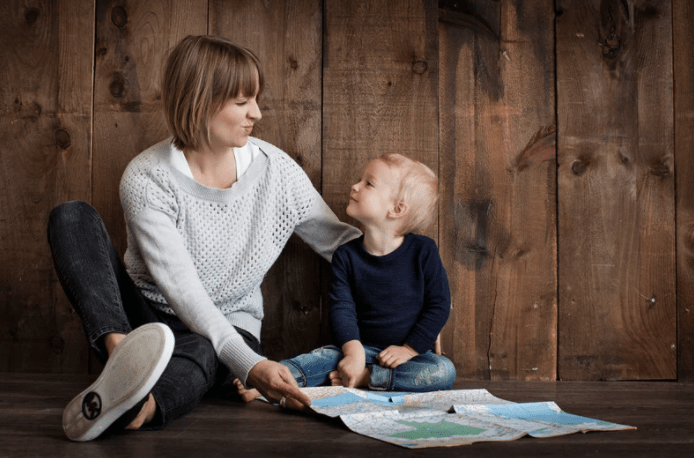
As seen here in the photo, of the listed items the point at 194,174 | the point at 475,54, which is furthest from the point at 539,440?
the point at 475,54

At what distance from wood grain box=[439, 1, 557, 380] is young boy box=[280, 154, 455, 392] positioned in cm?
14

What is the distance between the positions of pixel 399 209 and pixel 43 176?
0.88 meters

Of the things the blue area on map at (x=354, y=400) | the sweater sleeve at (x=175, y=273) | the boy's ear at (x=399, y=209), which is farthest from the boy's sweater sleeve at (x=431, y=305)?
the sweater sleeve at (x=175, y=273)

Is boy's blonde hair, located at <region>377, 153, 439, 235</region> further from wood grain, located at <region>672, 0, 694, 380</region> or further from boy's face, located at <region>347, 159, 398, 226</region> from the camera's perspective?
wood grain, located at <region>672, 0, 694, 380</region>

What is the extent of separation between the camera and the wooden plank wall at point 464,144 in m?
1.56

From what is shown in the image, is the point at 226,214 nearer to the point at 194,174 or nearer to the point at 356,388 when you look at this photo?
the point at 194,174

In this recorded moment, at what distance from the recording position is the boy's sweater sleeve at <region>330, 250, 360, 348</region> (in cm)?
139

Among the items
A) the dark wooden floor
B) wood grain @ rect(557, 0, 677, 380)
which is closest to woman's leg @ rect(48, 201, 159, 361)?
the dark wooden floor

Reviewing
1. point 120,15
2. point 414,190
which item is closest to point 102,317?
point 414,190

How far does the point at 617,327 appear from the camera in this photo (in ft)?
5.10

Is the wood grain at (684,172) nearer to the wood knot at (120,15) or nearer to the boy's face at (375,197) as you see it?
the boy's face at (375,197)

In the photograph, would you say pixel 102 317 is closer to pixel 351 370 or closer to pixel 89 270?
pixel 89 270

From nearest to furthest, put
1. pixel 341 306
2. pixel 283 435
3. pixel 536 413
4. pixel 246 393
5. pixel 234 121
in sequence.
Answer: pixel 283 435 < pixel 536 413 < pixel 246 393 < pixel 234 121 < pixel 341 306

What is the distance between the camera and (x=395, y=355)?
1.35 metres
